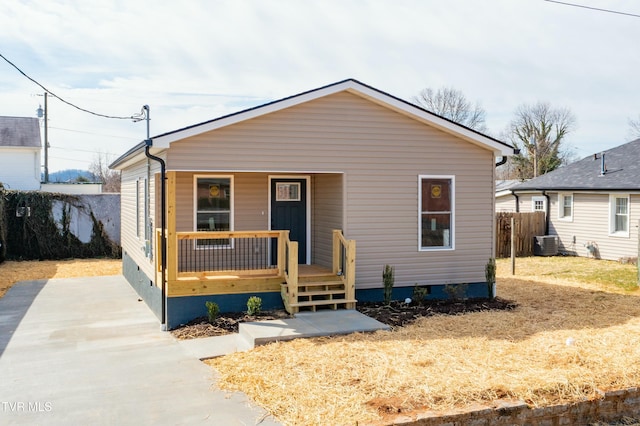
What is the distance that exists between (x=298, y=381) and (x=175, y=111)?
29.5 m

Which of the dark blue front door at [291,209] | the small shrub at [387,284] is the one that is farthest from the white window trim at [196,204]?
the small shrub at [387,284]

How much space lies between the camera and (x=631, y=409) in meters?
6.49

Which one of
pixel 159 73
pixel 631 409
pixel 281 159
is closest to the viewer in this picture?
pixel 631 409

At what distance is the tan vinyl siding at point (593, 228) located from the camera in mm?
18578

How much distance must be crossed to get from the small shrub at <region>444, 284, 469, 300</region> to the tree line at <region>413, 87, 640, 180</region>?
32821mm

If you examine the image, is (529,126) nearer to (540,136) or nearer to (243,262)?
(540,136)

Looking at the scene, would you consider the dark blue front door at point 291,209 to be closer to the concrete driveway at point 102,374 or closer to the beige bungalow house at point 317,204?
the beige bungalow house at point 317,204

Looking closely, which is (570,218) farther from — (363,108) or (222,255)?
(222,255)

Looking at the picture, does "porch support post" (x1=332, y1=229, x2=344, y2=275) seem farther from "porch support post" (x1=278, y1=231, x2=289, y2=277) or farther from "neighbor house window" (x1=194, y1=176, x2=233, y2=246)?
"neighbor house window" (x1=194, y1=176, x2=233, y2=246)

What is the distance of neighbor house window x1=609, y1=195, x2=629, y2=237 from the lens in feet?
62.1

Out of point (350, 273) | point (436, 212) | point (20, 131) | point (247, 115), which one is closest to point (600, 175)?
point (436, 212)

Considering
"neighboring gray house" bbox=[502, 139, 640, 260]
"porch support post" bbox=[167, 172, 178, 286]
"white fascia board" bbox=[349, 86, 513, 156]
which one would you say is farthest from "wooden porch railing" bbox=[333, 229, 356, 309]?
"neighboring gray house" bbox=[502, 139, 640, 260]

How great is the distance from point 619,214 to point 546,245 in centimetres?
272


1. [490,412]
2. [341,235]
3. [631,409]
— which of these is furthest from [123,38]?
[631,409]
